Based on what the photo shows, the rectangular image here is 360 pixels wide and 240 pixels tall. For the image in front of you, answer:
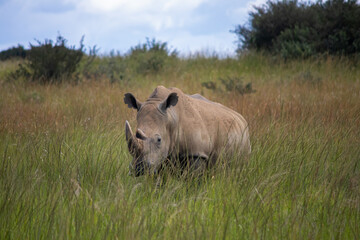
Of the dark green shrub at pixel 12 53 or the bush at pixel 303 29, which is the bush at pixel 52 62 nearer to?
the bush at pixel 303 29

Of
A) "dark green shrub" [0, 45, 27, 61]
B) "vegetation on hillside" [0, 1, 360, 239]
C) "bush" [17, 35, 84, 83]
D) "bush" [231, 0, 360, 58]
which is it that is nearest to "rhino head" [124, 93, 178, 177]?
"vegetation on hillside" [0, 1, 360, 239]

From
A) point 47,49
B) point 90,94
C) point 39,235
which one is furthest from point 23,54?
point 39,235

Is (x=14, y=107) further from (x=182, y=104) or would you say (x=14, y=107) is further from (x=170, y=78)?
(x=170, y=78)

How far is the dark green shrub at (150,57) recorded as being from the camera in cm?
1462

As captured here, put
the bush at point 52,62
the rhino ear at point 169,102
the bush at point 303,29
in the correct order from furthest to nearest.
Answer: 1. the bush at point 303,29
2. the bush at point 52,62
3. the rhino ear at point 169,102

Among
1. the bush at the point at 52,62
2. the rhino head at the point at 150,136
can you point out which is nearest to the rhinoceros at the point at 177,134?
the rhino head at the point at 150,136

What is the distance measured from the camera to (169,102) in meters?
3.52

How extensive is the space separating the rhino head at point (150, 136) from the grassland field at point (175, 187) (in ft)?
0.72

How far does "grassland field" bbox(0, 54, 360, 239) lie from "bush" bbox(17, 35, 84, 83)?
172 inches

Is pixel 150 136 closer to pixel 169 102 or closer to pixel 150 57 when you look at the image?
pixel 169 102

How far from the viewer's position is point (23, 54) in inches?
846

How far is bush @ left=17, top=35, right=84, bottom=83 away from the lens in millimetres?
11688

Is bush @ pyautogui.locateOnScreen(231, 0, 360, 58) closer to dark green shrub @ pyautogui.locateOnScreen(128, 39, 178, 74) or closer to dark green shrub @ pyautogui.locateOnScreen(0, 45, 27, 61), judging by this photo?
dark green shrub @ pyautogui.locateOnScreen(128, 39, 178, 74)

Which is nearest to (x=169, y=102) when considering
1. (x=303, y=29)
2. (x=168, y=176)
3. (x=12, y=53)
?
(x=168, y=176)
